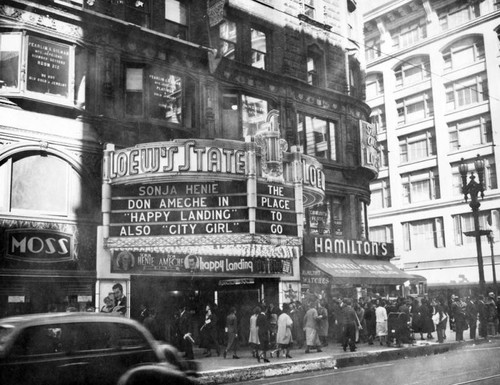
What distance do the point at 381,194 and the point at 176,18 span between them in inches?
949

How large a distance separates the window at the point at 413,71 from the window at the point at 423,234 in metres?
15.0

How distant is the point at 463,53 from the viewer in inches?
441

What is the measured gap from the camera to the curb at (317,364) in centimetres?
1069

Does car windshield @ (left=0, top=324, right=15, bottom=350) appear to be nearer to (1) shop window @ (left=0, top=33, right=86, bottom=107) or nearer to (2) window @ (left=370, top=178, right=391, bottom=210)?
(1) shop window @ (left=0, top=33, right=86, bottom=107)

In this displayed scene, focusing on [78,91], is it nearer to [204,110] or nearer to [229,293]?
[204,110]

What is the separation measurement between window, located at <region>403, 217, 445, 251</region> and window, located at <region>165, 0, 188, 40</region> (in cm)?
1579

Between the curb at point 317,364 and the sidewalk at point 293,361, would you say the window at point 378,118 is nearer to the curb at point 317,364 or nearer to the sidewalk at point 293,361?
the sidewalk at point 293,361

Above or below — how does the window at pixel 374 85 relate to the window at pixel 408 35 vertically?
above

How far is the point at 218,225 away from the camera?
41.1 feet

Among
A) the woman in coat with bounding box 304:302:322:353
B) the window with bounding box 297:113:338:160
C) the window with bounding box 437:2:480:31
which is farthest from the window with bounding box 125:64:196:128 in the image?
the window with bounding box 437:2:480:31

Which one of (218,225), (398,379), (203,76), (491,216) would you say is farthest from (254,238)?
(491,216)

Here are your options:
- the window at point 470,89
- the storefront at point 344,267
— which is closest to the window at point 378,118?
the storefront at point 344,267

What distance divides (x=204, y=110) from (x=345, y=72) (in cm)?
777

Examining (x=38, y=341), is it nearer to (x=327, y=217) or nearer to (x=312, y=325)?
(x=312, y=325)
